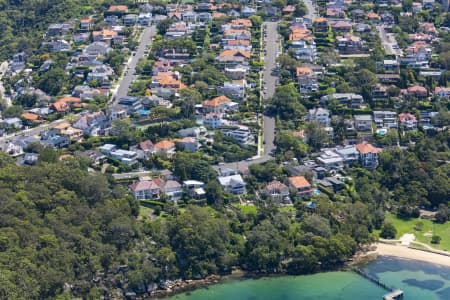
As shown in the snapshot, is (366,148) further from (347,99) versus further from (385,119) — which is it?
(347,99)

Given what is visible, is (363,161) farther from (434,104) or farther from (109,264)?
(109,264)

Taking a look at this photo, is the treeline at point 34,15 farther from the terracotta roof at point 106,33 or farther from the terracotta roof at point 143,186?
the terracotta roof at point 143,186

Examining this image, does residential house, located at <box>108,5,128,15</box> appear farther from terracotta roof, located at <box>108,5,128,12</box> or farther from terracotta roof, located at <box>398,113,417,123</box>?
terracotta roof, located at <box>398,113,417,123</box>

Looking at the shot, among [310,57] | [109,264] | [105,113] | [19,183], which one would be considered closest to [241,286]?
[109,264]

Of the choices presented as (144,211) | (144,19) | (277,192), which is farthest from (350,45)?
(144,211)

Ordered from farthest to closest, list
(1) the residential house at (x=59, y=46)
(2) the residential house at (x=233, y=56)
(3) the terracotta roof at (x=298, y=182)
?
(1) the residential house at (x=59, y=46) → (2) the residential house at (x=233, y=56) → (3) the terracotta roof at (x=298, y=182)

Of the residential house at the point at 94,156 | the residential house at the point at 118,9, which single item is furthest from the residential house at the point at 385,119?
the residential house at the point at 118,9
